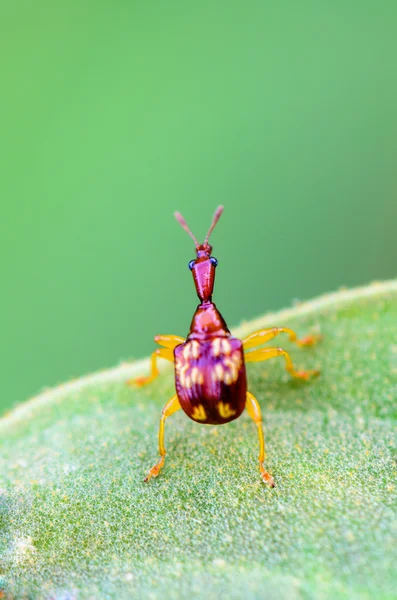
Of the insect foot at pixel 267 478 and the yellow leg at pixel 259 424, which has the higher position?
the yellow leg at pixel 259 424

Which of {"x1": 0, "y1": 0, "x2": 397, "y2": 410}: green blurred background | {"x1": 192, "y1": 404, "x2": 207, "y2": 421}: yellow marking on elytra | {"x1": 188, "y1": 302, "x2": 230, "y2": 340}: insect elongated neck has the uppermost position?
{"x1": 0, "y1": 0, "x2": 397, "y2": 410}: green blurred background

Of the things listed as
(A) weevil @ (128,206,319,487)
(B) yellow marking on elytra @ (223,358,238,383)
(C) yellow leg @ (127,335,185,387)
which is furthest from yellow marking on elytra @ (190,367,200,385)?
(C) yellow leg @ (127,335,185,387)

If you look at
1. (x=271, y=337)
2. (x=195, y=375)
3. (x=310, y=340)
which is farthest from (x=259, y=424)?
(x=310, y=340)

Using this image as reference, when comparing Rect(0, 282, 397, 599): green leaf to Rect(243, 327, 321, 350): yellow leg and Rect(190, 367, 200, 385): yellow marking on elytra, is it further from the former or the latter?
Rect(190, 367, 200, 385): yellow marking on elytra

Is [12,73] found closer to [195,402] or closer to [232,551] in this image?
[195,402]

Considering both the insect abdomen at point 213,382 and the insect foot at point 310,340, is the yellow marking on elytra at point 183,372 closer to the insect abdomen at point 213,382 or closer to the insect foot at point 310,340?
the insect abdomen at point 213,382

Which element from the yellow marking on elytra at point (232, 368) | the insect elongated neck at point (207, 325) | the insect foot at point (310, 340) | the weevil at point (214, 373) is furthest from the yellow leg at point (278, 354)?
the yellow marking on elytra at point (232, 368)

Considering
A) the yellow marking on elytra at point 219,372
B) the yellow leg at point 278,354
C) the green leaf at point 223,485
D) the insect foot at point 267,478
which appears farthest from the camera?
the yellow leg at point 278,354
